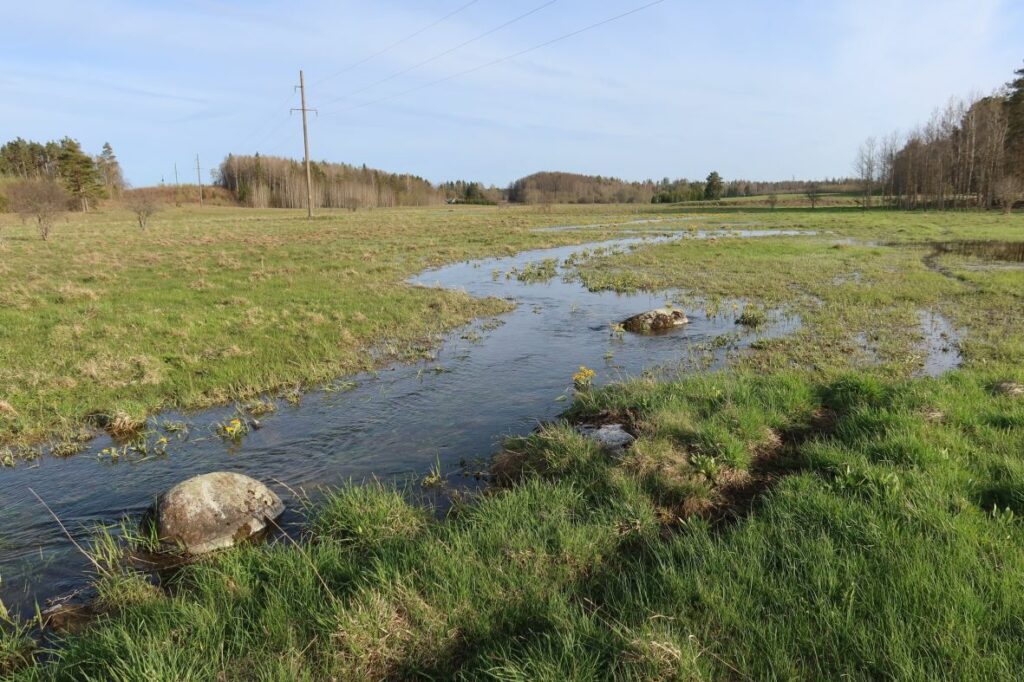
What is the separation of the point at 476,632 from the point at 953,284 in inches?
892

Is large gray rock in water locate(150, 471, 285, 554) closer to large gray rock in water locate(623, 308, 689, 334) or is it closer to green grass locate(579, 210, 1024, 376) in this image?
green grass locate(579, 210, 1024, 376)

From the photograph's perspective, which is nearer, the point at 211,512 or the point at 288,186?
the point at 211,512

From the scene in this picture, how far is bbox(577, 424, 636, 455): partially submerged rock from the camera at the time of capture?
6863mm

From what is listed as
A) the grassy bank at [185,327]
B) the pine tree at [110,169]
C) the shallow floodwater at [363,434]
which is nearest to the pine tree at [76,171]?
the pine tree at [110,169]

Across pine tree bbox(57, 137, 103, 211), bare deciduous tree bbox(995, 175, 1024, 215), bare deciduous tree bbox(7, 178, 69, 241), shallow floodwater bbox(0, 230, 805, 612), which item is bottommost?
shallow floodwater bbox(0, 230, 805, 612)

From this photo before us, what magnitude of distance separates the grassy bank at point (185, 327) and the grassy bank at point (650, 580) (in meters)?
5.63

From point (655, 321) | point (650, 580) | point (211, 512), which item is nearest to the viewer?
point (650, 580)

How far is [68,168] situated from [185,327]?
94964 mm

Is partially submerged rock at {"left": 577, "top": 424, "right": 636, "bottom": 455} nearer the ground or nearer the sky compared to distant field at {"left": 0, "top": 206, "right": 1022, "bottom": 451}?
nearer the ground

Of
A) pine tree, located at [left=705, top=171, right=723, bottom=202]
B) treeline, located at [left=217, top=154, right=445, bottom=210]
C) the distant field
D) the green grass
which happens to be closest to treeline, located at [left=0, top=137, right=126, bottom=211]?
treeline, located at [left=217, top=154, right=445, bottom=210]

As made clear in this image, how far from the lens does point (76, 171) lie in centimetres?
8212

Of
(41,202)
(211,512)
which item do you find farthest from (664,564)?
(41,202)

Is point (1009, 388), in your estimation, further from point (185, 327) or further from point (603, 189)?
point (603, 189)

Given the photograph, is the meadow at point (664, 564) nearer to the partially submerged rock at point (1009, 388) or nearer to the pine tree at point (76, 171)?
the partially submerged rock at point (1009, 388)
